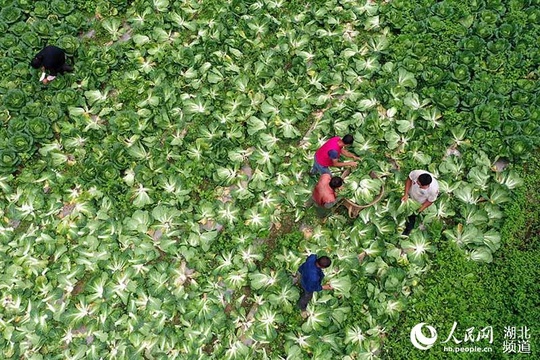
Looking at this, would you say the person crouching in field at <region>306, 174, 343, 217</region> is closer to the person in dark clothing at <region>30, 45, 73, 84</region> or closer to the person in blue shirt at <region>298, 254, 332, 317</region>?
the person in blue shirt at <region>298, 254, 332, 317</region>

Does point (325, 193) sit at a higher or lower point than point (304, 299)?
higher

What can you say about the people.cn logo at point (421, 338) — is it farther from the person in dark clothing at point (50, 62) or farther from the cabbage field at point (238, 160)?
the person in dark clothing at point (50, 62)

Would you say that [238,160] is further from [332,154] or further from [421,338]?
[421,338]

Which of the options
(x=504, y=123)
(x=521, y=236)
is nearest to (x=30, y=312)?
(x=521, y=236)

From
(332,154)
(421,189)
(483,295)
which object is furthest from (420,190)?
(483,295)

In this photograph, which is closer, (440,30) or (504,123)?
(504,123)

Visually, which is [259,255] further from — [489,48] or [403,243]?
[489,48]
